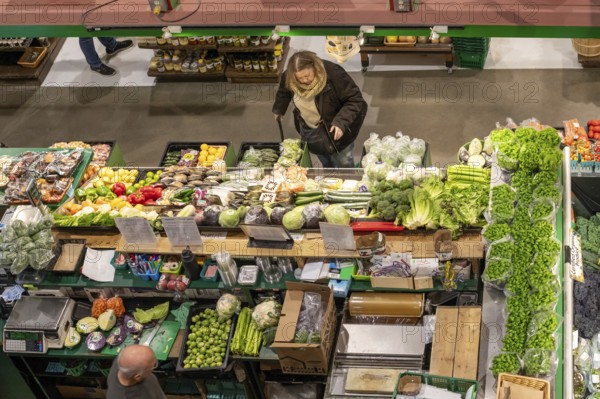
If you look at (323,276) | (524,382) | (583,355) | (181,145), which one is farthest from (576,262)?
(181,145)

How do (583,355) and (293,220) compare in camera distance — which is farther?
(293,220)

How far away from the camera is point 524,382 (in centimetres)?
542

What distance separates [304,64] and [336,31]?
3.62 feet

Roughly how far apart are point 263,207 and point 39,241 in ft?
6.56

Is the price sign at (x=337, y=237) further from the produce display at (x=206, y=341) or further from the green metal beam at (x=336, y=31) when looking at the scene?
the green metal beam at (x=336, y=31)

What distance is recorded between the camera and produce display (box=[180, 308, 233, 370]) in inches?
267

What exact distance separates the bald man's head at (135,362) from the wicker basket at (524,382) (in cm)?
240

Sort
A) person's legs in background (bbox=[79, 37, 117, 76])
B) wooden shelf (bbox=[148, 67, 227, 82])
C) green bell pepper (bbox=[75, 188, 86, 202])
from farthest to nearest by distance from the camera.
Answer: person's legs in background (bbox=[79, 37, 117, 76]), wooden shelf (bbox=[148, 67, 227, 82]), green bell pepper (bbox=[75, 188, 86, 202])

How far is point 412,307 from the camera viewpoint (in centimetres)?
661

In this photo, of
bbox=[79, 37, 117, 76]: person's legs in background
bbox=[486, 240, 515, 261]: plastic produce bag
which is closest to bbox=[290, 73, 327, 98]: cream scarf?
bbox=[486, 240, 515, 261]: plastic produce bag

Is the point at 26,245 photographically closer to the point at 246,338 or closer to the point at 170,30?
the point at 246,338

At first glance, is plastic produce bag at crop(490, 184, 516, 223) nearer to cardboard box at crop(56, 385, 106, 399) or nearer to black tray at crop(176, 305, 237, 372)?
black tray at crop(176, 305, 237, 372)

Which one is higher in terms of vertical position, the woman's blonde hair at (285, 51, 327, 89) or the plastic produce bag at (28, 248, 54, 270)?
the woman's blonde hair at (285, 51, 327, 89)

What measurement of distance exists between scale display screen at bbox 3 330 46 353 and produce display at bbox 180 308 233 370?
1292 mm
